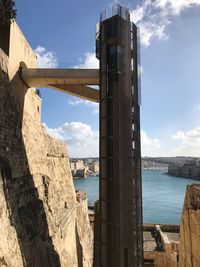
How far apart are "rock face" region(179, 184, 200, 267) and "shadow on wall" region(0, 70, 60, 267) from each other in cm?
694

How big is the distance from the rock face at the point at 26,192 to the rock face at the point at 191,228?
6186 mm

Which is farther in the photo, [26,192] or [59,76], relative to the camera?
[59,76]

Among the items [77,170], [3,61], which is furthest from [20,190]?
[77,170]

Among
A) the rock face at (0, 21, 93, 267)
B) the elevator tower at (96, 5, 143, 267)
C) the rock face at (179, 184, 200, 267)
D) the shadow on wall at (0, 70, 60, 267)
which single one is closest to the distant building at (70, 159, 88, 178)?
the rock face at (0, 21, 93, 267)

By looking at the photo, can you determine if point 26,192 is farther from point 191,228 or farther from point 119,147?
point 191,228

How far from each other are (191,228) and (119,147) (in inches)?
270

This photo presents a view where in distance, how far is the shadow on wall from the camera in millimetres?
8758

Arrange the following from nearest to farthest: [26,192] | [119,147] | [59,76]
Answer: [26,192], [119,147], [59,76]

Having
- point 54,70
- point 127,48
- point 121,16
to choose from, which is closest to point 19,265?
point 54,70

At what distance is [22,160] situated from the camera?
1070 cm

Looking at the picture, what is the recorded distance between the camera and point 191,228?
14.1 meters

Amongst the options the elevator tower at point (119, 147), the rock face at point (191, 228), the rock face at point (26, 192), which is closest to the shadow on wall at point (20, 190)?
the rock face at point (26, 192)

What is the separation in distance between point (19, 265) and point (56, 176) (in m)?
9.84

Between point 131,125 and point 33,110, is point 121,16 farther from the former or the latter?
point 33,110
